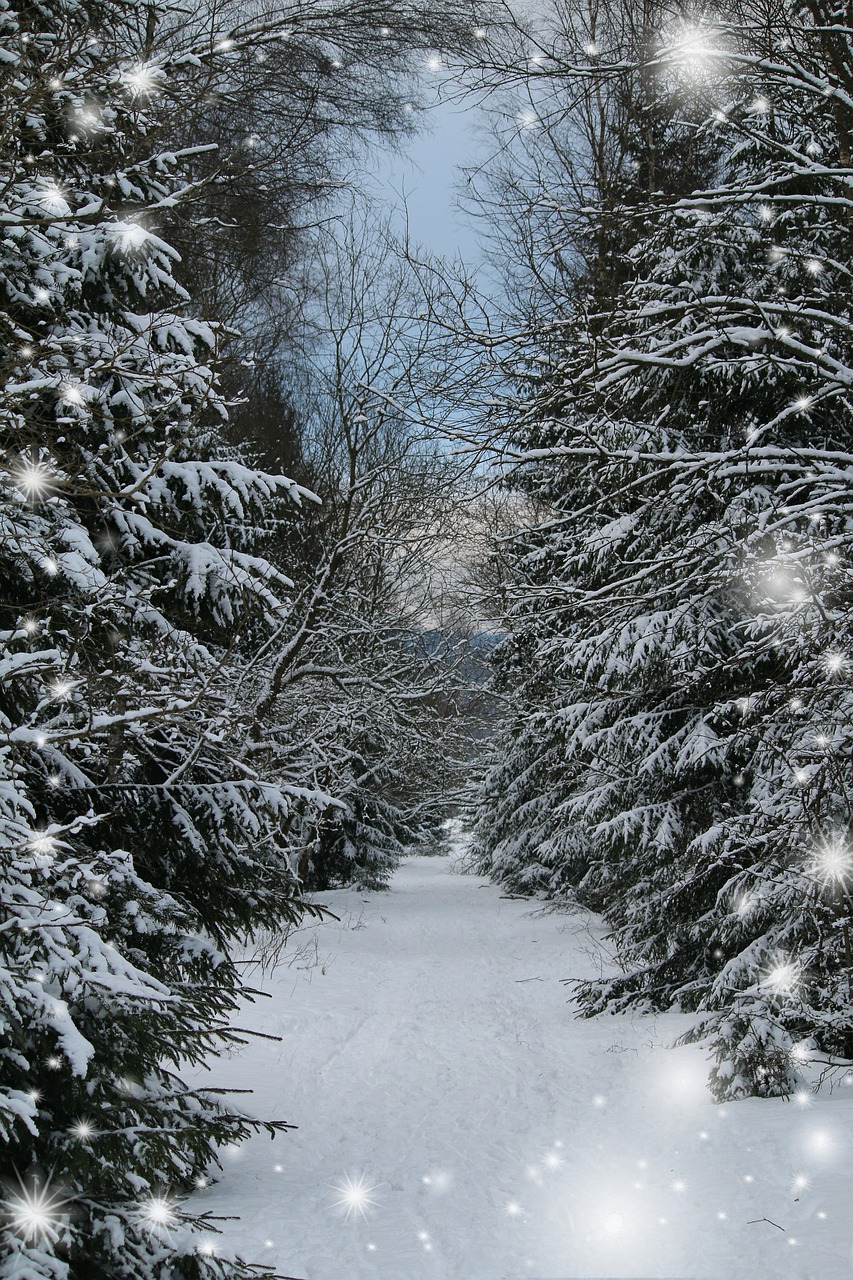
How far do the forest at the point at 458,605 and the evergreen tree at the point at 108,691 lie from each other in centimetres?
3

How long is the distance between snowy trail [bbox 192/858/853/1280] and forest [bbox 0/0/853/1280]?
0.12ft

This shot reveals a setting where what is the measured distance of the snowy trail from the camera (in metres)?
3.90

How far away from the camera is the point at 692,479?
5.99 m

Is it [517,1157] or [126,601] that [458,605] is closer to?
[126,601]

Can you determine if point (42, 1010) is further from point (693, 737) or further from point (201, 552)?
point (693, 737)

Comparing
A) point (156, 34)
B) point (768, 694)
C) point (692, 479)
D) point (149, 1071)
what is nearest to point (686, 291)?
point (692, 479)

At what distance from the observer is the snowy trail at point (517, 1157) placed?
3898mm

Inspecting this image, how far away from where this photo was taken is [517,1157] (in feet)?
A: 17.1

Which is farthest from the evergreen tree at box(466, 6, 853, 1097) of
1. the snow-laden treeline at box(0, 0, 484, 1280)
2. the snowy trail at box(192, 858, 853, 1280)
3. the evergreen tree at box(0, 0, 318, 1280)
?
the evergreen tree at box(0, 0, 318, 1280)

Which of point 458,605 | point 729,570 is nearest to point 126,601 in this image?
point 458,605

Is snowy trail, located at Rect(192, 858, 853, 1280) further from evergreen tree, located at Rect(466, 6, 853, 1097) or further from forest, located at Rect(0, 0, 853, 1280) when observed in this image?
evergreen tree, located at Rect(466, 6, 853, 1097)

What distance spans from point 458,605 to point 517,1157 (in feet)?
12.6

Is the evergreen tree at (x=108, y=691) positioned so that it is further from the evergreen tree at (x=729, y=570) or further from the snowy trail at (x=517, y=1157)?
the evergreen tree at (x=729, y=570)

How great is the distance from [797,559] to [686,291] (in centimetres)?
281
